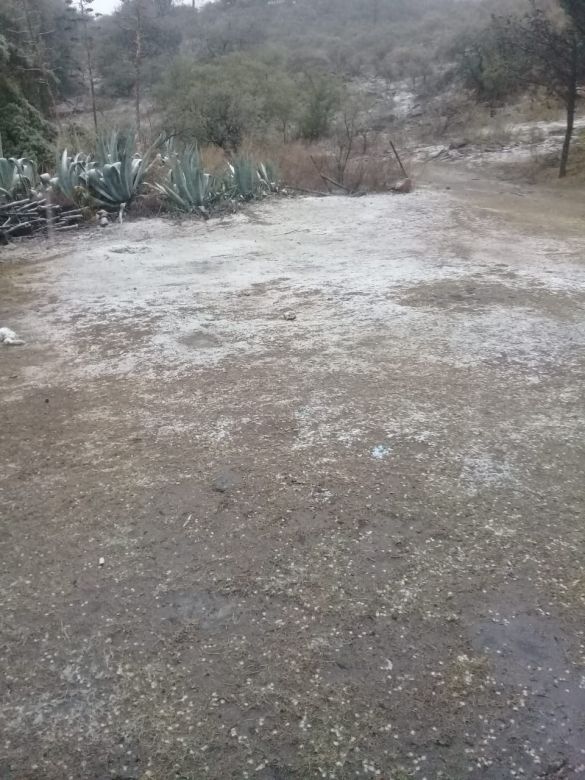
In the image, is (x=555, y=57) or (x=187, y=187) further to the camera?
(x=555, y=57)

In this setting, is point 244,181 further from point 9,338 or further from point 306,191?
point 9,338

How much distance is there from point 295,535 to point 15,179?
7125mm

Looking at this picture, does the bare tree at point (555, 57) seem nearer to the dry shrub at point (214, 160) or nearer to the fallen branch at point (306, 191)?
the fallen branch at point (306, 191)

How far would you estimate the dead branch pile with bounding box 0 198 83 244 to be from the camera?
7.64 m

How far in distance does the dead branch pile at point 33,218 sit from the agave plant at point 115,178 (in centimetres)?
56

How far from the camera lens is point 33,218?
7.89 meters

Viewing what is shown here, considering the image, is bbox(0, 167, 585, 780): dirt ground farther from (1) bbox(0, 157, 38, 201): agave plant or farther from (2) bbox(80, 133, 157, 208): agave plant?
(2) bbox(80, 133, 157, 208): agave plant

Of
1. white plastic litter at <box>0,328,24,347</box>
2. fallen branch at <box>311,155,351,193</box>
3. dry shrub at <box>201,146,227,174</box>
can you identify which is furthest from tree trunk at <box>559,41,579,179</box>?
white plastic litter at <box>0,328,24,347</box>

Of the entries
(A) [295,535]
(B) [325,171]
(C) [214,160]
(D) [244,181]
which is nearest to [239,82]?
(C) [214,160]

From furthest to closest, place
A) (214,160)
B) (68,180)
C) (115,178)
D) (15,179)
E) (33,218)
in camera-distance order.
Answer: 1. (214,160)
2. (115,178)
3. (68,180)
4. (15,179)
5. (33,218)

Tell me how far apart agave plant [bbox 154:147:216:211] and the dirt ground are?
355cm

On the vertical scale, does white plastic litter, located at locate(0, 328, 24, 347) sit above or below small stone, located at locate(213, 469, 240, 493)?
above

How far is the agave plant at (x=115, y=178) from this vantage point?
865cm

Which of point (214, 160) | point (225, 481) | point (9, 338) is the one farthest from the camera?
point (214, 160)
